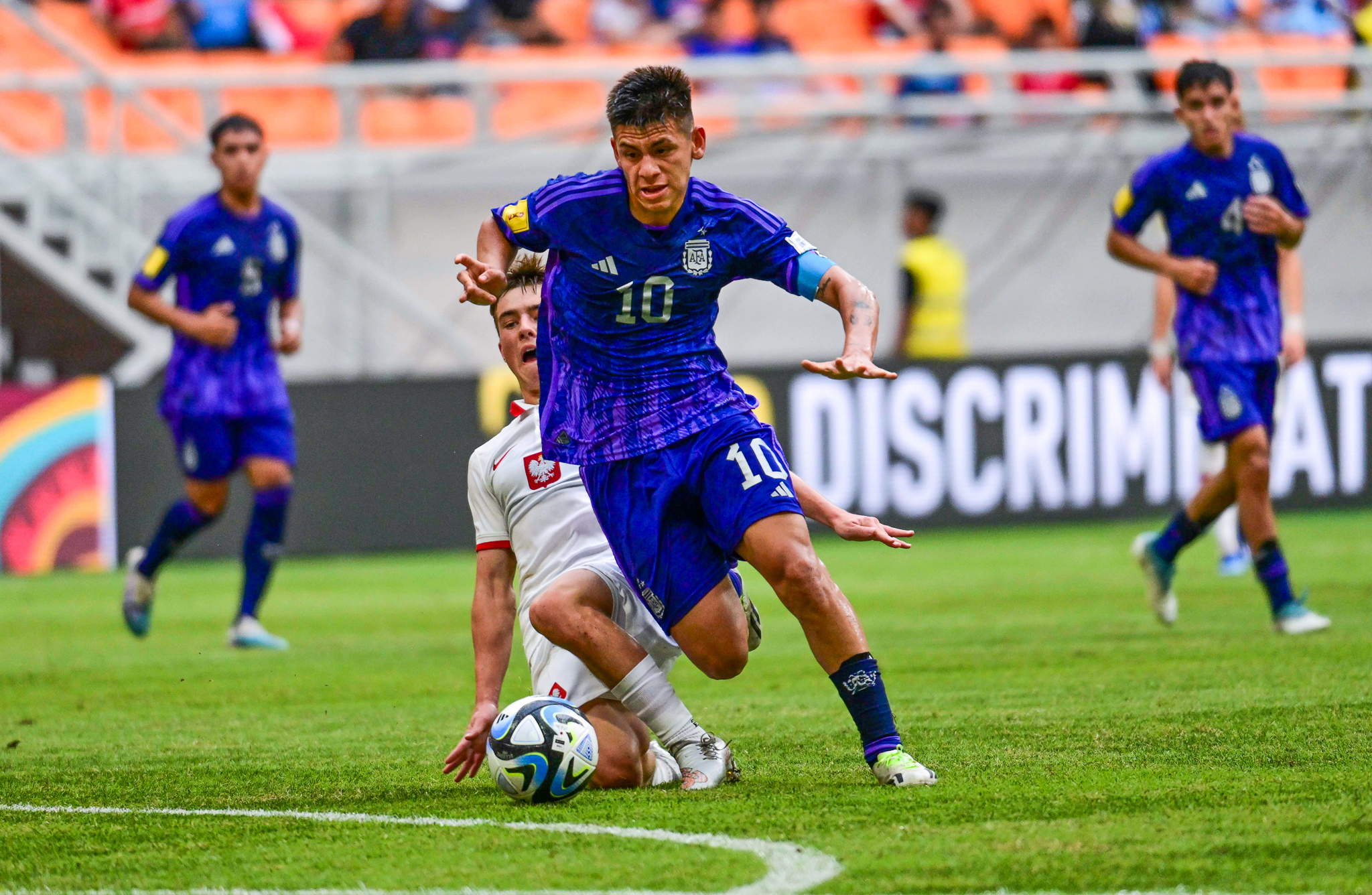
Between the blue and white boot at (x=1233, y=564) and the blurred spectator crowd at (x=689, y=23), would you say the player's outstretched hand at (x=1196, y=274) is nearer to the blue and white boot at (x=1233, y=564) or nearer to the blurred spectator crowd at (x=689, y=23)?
the blue and white boot at (x=1233, y=564)

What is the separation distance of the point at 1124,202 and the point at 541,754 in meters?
4.80

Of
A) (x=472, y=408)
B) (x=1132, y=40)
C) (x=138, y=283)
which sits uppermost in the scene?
(x=1132, y=40)

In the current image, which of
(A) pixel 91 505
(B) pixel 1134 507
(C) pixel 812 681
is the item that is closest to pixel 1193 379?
(C) pixel 812 681

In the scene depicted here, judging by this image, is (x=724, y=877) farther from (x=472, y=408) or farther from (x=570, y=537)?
(x=472, y=408)

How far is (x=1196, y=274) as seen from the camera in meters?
8.16

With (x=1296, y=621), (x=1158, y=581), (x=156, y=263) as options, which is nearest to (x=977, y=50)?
(x=1158, y=581)

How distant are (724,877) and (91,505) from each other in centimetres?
1069

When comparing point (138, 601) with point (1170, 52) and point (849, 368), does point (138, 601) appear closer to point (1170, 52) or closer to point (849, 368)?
point (849, 368)

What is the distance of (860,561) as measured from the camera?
1307 cm

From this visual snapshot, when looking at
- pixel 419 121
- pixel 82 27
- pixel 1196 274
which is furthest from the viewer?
pixel 82 27

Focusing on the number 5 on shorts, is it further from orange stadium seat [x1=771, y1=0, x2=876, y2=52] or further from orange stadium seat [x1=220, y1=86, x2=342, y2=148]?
orange stadium seat [x1=771, y1=0, x2=876, y2=52]

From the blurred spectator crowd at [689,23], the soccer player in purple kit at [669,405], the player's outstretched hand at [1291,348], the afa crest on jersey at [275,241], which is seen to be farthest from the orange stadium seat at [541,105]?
the soccer player in purple kit at [669,405]

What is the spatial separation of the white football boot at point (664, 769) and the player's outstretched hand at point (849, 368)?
46.9 inches

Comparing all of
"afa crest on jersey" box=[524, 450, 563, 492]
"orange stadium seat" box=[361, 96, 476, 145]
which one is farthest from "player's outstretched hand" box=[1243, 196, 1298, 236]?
"orange stadium seat" box=[361, 96, 476, 145]
